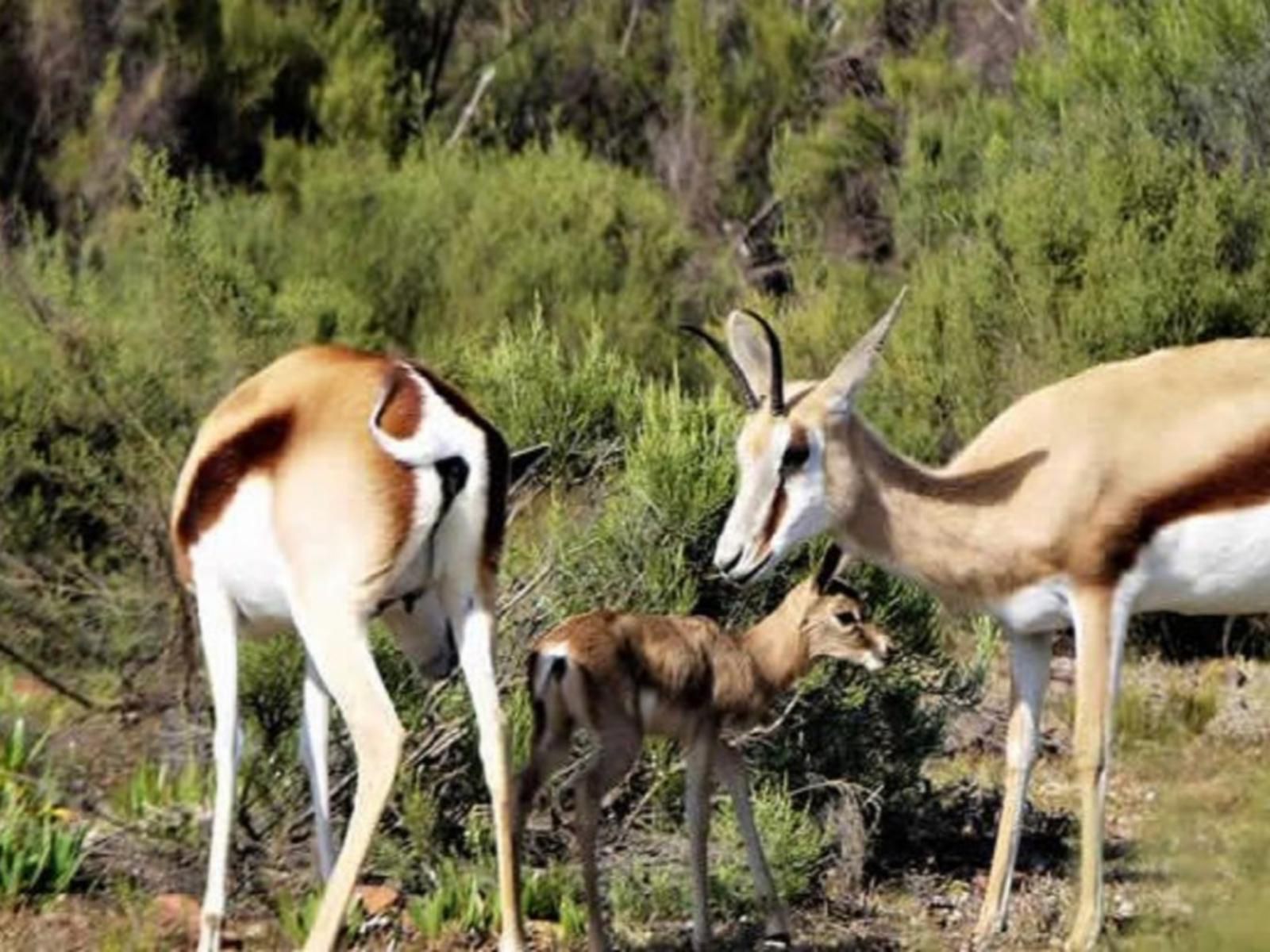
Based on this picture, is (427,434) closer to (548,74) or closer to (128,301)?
(128,301)

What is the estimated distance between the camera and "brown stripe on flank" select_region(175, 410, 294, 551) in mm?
8461

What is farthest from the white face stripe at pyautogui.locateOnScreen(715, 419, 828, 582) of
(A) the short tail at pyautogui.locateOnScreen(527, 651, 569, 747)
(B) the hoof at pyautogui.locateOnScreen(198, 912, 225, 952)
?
(B) the hoof at pyautogui.locateOnScreen(198, 912, 225, 952)

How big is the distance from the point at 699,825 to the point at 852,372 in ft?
5.19

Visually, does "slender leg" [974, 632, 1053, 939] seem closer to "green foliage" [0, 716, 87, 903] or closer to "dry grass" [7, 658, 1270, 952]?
"dry grass" [7, 658, 1270, 952]

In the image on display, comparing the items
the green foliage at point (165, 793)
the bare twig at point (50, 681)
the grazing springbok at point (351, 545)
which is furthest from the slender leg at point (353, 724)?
the bare twig at point (50, 681)

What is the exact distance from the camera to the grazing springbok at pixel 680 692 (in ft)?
30.2

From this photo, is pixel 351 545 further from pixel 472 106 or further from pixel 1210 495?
pixel 472 106

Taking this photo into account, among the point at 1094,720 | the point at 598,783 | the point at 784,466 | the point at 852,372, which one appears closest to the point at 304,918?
the point at 598,783

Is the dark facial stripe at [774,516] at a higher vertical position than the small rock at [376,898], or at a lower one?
higher

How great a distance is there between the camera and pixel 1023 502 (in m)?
9.16

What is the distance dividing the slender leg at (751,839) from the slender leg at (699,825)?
0.23 feet

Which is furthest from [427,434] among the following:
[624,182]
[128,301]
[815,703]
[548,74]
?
[548,74]

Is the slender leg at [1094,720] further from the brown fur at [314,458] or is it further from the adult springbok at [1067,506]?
the brown fur at [314,458]

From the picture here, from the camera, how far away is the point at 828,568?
33.9 feet
